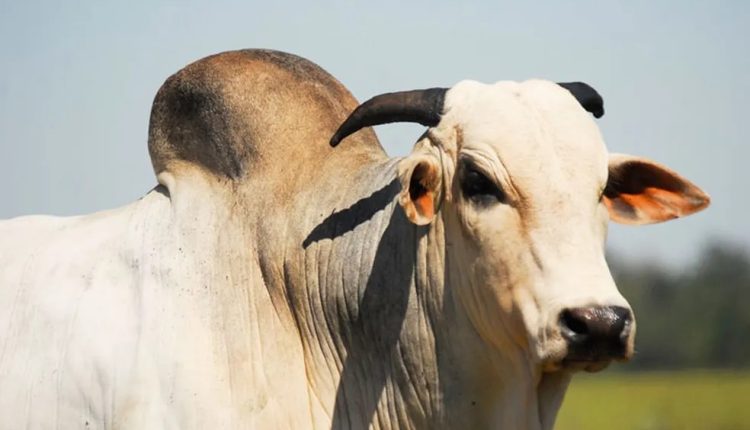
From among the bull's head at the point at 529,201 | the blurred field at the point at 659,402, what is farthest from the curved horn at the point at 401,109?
the blurred field at the point at 659,402

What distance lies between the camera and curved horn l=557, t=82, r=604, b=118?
736cm

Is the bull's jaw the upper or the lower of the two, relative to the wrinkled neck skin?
lower

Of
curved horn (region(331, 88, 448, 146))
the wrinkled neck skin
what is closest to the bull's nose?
the wrinkled neck skin

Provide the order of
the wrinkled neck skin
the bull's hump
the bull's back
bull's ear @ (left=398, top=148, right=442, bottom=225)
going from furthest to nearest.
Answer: the bull's hump
the bull's back
the wrinkled neck skin
bull's ear @ (left=398, top=148, right=442, bottom=225)

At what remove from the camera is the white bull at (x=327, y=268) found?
677 centimetres

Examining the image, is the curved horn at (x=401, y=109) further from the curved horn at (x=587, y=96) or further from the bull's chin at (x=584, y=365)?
the bull's chin at (x=584, y=365)

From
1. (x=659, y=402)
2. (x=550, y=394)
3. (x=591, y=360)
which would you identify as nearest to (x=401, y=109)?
(x=550, y=394)

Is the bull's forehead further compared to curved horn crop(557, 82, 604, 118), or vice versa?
curved horn crop(557, 82, 604, 118)

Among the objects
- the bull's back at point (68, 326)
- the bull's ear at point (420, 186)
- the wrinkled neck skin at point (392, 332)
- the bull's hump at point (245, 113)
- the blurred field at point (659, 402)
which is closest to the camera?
the bull's ear at point (420, 186)

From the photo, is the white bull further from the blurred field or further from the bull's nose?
the blurred field

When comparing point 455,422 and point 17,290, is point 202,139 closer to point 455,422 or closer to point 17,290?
point 17,290

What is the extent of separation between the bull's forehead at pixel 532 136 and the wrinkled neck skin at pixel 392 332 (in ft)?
1.34

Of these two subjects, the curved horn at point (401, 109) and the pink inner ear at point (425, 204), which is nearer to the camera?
the pink inner ear at point (425, 204)

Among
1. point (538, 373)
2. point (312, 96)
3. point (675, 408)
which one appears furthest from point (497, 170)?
point (675, 408)
